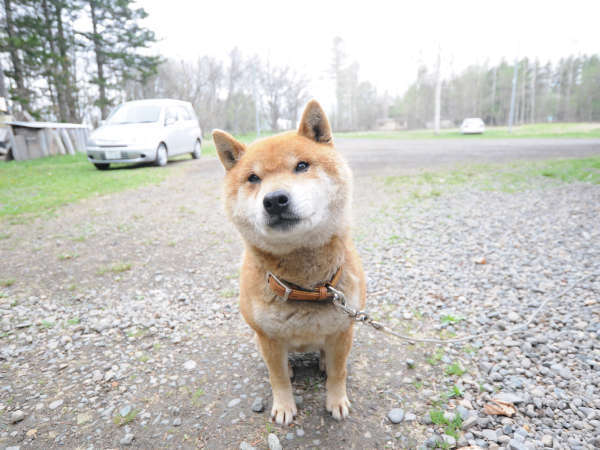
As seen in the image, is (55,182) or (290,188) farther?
(55,182)

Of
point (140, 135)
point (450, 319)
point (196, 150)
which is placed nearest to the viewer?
point (450, 319)

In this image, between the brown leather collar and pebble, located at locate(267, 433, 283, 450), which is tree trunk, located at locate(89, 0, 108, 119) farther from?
pebble, located at locate(267, 433, 283, 450)

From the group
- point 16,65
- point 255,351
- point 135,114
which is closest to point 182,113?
point 135,114

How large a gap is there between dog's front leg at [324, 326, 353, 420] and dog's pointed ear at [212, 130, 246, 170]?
48.7 inches

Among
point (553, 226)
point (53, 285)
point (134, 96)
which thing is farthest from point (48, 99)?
point (553, 226)

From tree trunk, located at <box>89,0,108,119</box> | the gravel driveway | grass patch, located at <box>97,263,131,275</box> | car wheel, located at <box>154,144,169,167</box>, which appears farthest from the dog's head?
tree trunk, located at <box>89,0,108,119</box>

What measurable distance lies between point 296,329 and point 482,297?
2.33 m

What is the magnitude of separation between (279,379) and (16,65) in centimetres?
2010

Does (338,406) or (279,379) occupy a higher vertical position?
(279,379)

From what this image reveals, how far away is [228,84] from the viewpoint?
33438 mm

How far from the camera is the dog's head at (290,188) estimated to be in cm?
160

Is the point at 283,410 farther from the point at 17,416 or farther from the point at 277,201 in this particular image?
the point at 17,416

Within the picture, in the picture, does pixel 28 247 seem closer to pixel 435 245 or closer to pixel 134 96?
pixel 435 245

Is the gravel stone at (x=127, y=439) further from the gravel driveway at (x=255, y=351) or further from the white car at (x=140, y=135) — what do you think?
the white car at (x=140, y=135)
